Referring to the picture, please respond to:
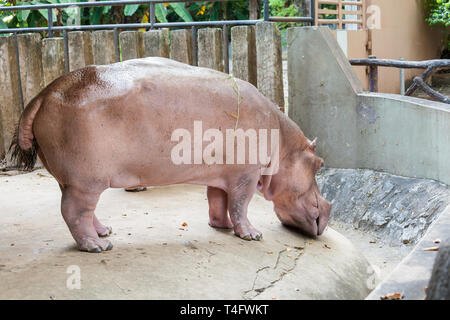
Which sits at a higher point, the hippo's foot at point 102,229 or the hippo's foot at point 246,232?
the hippo's foot at point 102,229

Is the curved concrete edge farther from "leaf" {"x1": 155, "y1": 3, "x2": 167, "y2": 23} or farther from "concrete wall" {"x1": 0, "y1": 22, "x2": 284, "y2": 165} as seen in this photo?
"leaf" {"x1": 155, "y1": 3, "x2": 167, "y2": 23}

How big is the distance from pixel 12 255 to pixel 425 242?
265cm

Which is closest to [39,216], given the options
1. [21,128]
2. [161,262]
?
[21,128]

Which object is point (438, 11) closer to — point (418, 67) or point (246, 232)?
point (418, 67)

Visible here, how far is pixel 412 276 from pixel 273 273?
4.73 feet

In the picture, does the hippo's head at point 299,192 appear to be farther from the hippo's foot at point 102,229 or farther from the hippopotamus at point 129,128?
the hippo's foot at point 102,229

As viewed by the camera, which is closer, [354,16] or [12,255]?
[12,255]

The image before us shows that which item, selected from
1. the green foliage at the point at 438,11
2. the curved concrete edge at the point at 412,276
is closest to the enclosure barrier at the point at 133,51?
the curved concrete edge at the point at 412,276

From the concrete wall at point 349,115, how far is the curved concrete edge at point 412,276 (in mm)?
3051

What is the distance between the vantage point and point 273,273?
4.53 meters

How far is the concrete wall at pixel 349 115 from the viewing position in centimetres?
683

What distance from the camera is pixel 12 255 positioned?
436 cm

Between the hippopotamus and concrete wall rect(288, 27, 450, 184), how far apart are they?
2287 mm
